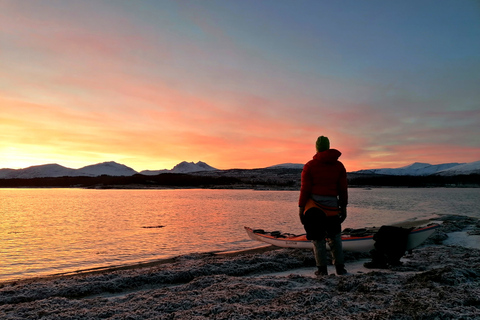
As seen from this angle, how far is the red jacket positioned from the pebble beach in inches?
74.1

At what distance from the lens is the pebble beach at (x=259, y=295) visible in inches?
182

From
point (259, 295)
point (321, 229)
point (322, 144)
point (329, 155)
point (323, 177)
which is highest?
point (322, 144)

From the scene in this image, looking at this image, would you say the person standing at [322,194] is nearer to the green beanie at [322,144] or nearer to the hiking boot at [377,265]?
the green beanie at [322,144]

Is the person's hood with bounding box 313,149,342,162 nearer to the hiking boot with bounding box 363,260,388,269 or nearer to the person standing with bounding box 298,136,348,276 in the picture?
the person standing with bounding box 298,136,348,276

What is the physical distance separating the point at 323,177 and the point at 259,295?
299 cm

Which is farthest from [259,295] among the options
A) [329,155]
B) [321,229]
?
[329,155]

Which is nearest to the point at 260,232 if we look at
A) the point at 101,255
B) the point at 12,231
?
the point at 101,255

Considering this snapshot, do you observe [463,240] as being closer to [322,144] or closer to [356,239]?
[356,239]

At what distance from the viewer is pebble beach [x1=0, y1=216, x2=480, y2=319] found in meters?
4.62

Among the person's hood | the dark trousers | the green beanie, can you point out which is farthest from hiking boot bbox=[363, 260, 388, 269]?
the green beanie

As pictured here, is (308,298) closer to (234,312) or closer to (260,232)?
(234,312)

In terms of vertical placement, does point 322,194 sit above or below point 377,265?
above

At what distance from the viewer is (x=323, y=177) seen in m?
7.09

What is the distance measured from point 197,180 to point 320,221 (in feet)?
460
